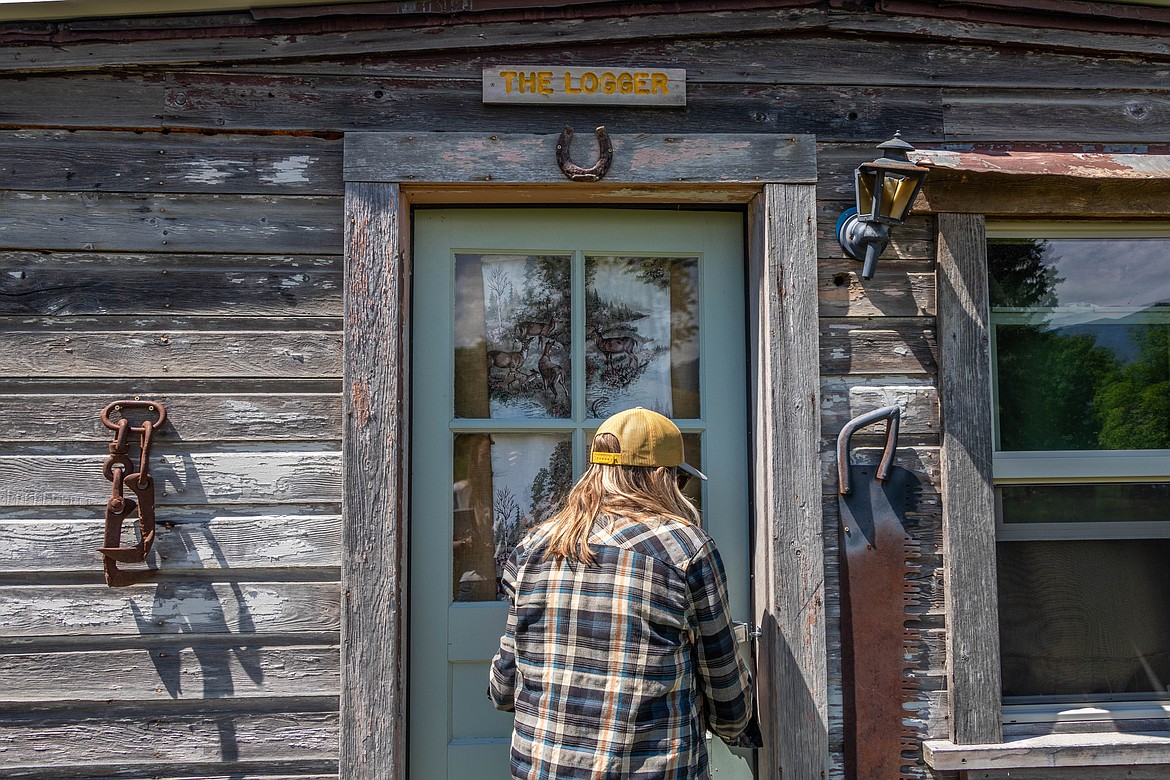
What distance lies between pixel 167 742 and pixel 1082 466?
8.72 ft

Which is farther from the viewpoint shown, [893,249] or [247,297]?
[893,249]

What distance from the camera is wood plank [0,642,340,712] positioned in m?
2.13

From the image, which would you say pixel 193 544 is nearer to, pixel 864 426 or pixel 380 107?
pixel 380 107

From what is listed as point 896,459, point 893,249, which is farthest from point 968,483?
point 893,249

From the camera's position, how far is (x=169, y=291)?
221 cm

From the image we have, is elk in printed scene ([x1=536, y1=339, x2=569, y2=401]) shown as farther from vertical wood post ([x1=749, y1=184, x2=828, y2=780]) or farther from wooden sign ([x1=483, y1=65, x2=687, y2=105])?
wooden sign ([x1=483, y1=65, x2=687, y2=105])

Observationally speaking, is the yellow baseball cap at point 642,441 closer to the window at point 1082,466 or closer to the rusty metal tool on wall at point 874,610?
the rusty metal tool on wall at point 874,610

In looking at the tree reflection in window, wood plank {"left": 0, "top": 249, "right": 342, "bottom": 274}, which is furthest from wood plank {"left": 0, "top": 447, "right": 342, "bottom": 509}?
the tree reflection in window

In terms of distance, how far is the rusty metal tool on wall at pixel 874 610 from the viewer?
220 centimetres

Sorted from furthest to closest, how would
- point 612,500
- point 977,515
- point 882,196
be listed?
point 977,515
point 882,196
point 612,500

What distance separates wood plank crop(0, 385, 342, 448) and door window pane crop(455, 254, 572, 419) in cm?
41

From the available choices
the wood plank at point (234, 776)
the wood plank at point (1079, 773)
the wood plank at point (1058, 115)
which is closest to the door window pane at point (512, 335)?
the wood plank at point (234, 776)

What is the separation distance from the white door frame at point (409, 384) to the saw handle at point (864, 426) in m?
0.07

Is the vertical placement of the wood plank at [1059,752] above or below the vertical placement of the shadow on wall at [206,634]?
below
